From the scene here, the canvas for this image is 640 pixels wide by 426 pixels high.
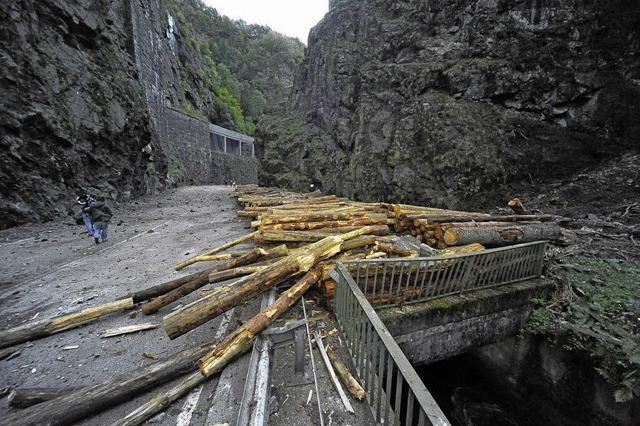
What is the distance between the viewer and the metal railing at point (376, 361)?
1.64 meters

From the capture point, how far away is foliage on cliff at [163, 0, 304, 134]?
159 ft

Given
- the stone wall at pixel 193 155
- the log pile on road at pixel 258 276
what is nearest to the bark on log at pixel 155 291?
the log pile on road at pixel 258 276

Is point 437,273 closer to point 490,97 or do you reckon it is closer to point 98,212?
point 98,212

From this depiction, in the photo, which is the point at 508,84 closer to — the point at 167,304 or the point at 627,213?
the point at 627,213

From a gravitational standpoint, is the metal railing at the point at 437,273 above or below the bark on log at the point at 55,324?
above

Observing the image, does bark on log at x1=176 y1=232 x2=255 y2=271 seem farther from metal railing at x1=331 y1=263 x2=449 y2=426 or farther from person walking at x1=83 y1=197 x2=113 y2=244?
person walking at x1=83 y1=197 x2=113 y2=244

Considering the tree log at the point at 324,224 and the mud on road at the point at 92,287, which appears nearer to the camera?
the mud on road at the point at 92,287

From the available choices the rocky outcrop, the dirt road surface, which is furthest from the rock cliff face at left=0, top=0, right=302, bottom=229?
the dirt road surface

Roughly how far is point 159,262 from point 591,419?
8635 millimetres

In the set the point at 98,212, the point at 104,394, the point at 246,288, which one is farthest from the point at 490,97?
the point at 98,212

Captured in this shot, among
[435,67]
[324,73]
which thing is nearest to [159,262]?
[435,67]

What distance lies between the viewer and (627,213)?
28.5 feet

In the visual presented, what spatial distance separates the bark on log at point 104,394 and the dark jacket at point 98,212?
7.52m

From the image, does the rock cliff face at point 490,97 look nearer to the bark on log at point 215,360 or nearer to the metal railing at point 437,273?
the metal railing at point 437,273
